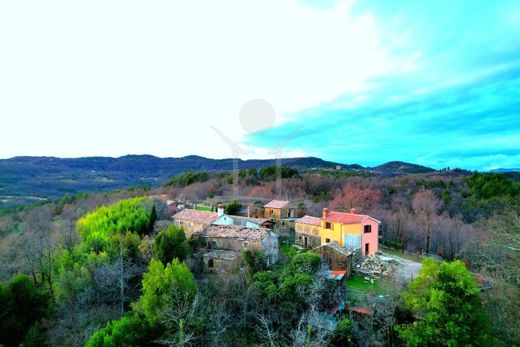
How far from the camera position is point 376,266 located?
25109 mm

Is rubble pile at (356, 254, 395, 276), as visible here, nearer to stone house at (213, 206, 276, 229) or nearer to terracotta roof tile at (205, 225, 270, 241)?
terracotta roof tile at (205, 225, 270, 241)

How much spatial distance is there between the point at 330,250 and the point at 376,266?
12.3 feet

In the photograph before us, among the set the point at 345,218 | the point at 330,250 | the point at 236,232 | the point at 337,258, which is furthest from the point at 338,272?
the point at 236,232

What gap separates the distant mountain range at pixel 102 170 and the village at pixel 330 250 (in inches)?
1999

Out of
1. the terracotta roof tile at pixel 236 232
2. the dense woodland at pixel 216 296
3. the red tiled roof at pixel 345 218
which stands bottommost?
the dense woodland at pixel 216 296

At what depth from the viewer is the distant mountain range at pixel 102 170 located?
7406 centimetres

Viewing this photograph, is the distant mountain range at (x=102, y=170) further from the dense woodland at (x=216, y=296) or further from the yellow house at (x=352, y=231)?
the yellow house at (x=352, y=231)

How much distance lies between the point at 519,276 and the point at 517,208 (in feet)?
25.3

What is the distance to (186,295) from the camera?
17.5 meters

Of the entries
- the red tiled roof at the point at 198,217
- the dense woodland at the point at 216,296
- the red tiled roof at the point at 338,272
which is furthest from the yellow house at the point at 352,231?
the red tiled roof at the point at 198,217

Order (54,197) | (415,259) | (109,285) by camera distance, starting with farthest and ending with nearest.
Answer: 1. (54,197)
2. (415,259)
3. (109,285)

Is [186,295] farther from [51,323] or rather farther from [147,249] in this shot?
[51,323]

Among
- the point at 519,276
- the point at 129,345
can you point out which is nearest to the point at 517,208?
the point at 519,276

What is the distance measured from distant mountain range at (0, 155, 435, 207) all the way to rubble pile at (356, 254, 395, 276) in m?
58.1
